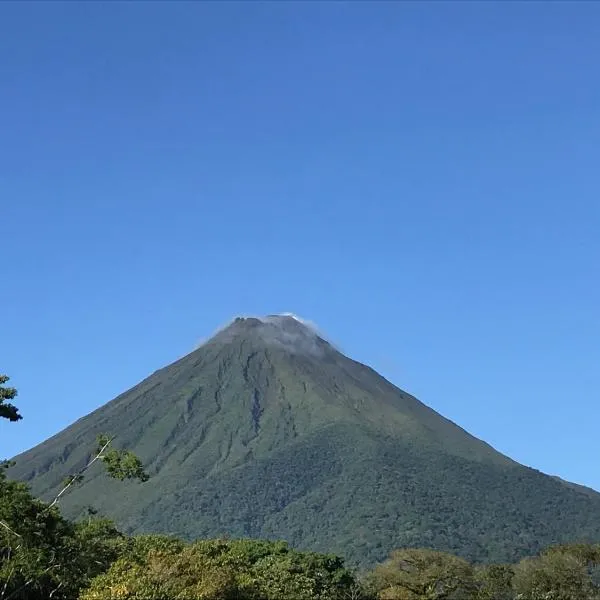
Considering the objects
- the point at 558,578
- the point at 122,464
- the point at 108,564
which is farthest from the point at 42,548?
the point at 558,578

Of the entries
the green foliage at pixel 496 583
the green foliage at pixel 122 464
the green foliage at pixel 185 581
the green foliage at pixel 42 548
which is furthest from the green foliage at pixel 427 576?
the green foliage at pixel 122 464

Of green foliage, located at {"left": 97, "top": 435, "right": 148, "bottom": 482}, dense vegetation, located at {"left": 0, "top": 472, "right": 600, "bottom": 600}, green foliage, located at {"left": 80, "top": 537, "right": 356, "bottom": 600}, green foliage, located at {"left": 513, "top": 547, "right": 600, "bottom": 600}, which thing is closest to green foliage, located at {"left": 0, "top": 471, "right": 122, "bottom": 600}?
dense vegetation, located at {"left": 0, "top": 472, "right": 600, "bottom": 600}

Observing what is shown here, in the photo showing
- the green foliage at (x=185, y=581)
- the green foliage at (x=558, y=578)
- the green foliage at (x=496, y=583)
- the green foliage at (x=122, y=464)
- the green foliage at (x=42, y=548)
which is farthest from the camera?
the green foliage at (x=496, y=583)

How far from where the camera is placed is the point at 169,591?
29.7 m

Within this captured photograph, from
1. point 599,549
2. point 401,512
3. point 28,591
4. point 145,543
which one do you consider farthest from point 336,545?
point 28,591

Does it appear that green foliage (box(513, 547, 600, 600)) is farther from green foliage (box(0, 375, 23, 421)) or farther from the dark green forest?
green foliage (box(0, 375, 23, 421))

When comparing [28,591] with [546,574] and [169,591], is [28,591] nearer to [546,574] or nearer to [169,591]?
[169,591]

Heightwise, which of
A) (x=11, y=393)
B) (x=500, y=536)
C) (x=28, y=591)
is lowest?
(x=28, y=591)

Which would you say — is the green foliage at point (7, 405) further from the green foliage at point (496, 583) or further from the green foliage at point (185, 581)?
the green foliage at point (496, 583)

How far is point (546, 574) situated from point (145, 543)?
75.6ft

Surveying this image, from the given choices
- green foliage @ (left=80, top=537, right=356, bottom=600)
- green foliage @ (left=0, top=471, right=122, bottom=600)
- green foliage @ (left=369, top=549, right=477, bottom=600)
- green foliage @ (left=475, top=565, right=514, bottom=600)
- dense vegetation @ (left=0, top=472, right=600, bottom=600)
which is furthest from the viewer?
green foliage @ (left=475, top=565, right=514, bottom=600)

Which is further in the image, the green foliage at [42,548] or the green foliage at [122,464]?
the green foliage at [122,464]

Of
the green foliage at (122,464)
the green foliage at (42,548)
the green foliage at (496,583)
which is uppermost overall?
the green foliage at (496,583)

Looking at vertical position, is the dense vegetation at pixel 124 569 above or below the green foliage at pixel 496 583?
below
